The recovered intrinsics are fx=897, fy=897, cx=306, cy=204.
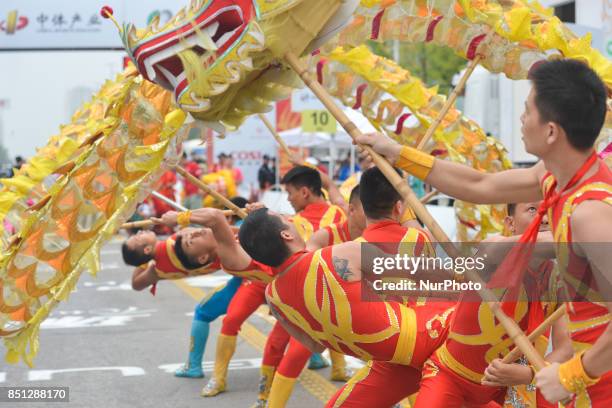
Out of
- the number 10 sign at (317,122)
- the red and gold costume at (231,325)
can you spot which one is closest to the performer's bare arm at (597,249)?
the red and gold costume at (231,325)

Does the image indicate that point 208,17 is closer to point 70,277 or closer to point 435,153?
point 70,277

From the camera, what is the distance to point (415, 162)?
126 inches

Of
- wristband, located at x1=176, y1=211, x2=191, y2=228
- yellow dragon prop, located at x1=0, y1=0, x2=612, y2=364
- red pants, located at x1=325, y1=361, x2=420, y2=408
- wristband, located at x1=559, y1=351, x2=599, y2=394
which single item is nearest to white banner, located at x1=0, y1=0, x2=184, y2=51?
Result: yellow dragon prop, located at x1=0, y1=0, x2=612, y2=364

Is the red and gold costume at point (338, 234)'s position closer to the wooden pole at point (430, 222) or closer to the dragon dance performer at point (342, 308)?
the dragon dance performer at point (342, 308)

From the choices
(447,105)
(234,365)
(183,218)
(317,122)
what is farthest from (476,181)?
(317,122)

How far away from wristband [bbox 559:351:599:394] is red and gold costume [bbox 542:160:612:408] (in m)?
0.13

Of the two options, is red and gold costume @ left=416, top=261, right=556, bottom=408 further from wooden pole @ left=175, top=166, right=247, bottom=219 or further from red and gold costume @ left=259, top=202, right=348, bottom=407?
wooden pole @ left=175, top=166, right=247, bottom=219

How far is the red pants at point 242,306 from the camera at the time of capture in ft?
22.0

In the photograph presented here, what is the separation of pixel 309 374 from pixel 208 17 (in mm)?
4216

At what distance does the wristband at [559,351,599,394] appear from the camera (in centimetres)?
252

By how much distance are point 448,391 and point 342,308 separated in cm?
56

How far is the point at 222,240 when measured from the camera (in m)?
5.43

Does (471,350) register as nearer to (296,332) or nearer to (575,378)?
(296,332)

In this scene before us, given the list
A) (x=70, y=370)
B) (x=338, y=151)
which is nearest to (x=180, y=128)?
(x=70, y=370)
